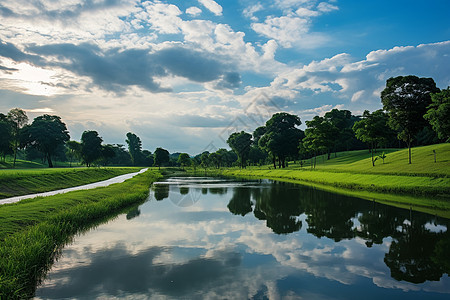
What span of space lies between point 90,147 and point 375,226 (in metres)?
91.8

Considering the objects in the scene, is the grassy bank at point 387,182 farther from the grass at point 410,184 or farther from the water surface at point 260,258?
the water surface at point 260,258

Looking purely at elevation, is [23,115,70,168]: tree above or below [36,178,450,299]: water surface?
above

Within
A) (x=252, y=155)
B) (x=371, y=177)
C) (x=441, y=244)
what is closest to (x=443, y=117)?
(x=371, y=177)

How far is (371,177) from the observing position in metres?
43.0

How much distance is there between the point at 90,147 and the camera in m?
93.0

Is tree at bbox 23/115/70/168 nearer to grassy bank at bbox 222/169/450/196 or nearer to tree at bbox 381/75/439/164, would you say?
grassy bank at bbox 222/169/450/196

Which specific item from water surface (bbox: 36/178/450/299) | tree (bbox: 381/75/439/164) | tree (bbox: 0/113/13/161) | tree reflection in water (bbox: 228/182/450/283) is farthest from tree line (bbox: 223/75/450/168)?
tree (bbox: 0/113/13/161)

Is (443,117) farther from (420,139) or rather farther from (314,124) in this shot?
(420,139)

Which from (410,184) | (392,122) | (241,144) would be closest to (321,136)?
(392,122)

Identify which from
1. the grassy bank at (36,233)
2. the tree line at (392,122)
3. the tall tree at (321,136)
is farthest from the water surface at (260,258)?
the tall tree at (321,136)

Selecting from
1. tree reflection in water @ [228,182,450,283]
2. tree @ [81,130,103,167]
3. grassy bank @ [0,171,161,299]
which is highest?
tree @ [81,130,103,167]

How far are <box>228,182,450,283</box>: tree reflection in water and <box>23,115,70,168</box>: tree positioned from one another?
2992 inches

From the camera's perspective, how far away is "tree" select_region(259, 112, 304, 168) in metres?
85.2

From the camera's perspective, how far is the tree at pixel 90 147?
303 feet
